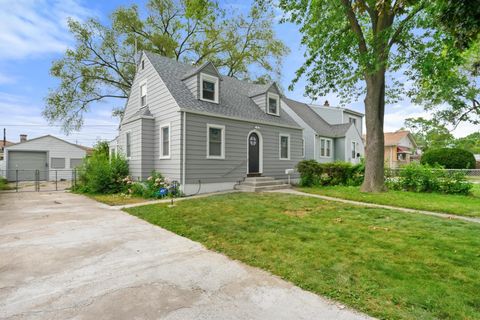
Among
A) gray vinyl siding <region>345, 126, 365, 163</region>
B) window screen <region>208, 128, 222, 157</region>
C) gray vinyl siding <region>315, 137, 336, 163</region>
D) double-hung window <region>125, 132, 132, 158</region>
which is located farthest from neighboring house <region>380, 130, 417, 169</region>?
double-hung window <region>125, 132, 132, 158</region>

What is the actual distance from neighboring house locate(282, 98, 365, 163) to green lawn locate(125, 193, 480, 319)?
42.0 feet

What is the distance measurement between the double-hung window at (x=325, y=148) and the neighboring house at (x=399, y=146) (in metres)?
16.4

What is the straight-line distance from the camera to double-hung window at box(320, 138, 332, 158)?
20.2 meters

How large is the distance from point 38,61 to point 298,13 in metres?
18.2

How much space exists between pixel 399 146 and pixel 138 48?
118ft

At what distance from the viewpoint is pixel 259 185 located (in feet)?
39.1

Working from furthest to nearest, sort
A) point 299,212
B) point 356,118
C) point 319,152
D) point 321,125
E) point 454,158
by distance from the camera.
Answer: point 356,118
point 321,125
point 454,158
point 319,152
point 299,212

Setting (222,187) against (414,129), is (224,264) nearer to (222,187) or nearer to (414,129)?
(222,187)

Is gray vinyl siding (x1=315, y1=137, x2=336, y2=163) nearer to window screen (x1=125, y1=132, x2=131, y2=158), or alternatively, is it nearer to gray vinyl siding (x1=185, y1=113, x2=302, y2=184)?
gray vinyl siding (x1=185, y1=113, x2=302, y2=184)

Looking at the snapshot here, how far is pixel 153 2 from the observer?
68.2 feet

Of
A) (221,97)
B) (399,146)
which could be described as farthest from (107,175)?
(399,146)

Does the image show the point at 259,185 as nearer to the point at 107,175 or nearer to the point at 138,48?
the point at 107,175

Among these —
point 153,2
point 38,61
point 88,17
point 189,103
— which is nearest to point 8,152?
point 38,61

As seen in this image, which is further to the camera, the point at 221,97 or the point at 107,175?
the point at 221,97
